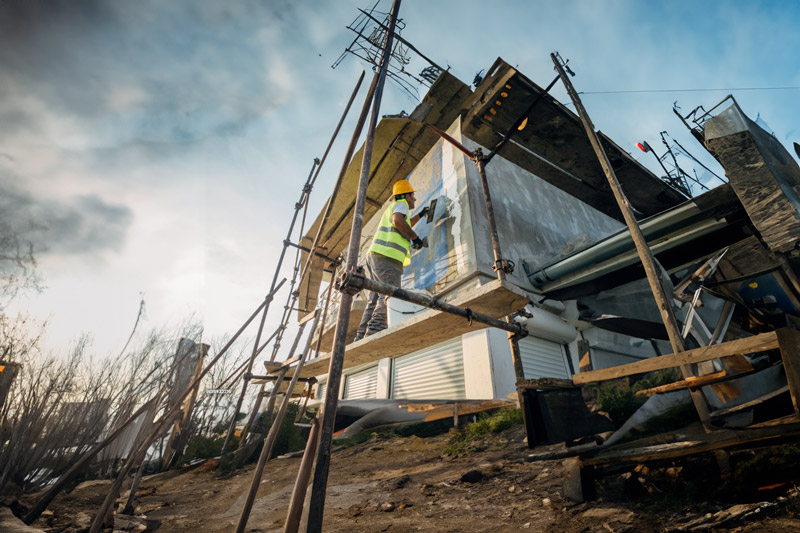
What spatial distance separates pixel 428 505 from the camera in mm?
3111

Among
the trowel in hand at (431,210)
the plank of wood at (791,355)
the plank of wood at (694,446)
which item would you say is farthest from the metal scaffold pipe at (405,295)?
the trowel in hand at (431,210)

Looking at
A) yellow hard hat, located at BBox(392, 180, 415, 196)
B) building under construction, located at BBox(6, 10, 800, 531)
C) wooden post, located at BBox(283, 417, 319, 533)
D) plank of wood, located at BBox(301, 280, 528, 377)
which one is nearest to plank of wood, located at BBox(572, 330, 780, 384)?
building under construction, located at BBox(6, 10, 800, 531)

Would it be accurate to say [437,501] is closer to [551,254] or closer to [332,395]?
[332,395]

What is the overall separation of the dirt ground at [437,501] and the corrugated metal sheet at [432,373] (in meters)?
1.53

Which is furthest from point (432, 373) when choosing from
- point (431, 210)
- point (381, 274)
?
point (431, 210)

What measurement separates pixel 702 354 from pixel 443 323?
215cm

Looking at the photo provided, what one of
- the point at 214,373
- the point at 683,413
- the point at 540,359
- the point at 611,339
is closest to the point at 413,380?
the point at 540,359

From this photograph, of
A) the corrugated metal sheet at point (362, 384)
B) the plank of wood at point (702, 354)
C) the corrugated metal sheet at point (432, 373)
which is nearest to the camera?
the plank of wood at point (702, 354)

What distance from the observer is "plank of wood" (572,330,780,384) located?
1997 mm

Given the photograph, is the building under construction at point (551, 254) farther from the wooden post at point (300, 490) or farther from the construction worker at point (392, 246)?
the wooden post at point (300, 490)

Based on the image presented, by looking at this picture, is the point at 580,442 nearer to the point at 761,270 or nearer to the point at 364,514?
the point at 364,514

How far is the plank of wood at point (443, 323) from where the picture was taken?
335cm

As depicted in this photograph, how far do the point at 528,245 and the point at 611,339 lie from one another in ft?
10.4

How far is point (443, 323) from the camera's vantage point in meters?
3.61
